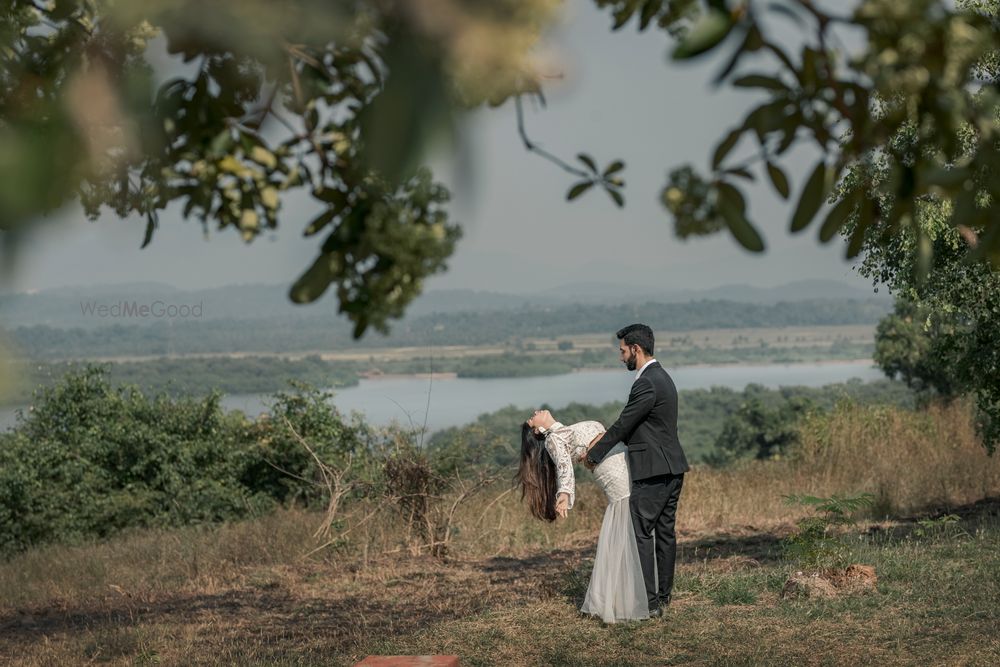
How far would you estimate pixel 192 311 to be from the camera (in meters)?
7.98

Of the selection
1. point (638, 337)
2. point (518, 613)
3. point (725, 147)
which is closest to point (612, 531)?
point (518, 613)

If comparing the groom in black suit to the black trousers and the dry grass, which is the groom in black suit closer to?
the black trousers

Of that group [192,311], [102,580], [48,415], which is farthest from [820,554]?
[48,415]

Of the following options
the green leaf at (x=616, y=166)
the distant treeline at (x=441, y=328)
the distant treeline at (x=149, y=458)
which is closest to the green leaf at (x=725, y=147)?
the green leaf at (x=616, y=166)

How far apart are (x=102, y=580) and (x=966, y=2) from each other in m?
7.88

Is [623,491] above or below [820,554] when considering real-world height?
above

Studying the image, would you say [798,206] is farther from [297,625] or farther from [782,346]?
[782,346]

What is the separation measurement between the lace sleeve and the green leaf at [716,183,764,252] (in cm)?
497

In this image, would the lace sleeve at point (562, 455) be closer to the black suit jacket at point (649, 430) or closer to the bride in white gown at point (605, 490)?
the bride in white gown at point (605, 490)

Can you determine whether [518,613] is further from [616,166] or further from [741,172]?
[741,172]

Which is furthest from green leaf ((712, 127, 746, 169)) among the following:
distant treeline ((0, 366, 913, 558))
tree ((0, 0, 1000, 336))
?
distant treeline ((0, 366, 913, 558))

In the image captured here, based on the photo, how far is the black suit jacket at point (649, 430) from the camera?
6.31 meters

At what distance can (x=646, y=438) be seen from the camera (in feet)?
21.0

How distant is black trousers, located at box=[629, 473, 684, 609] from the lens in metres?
6.45
